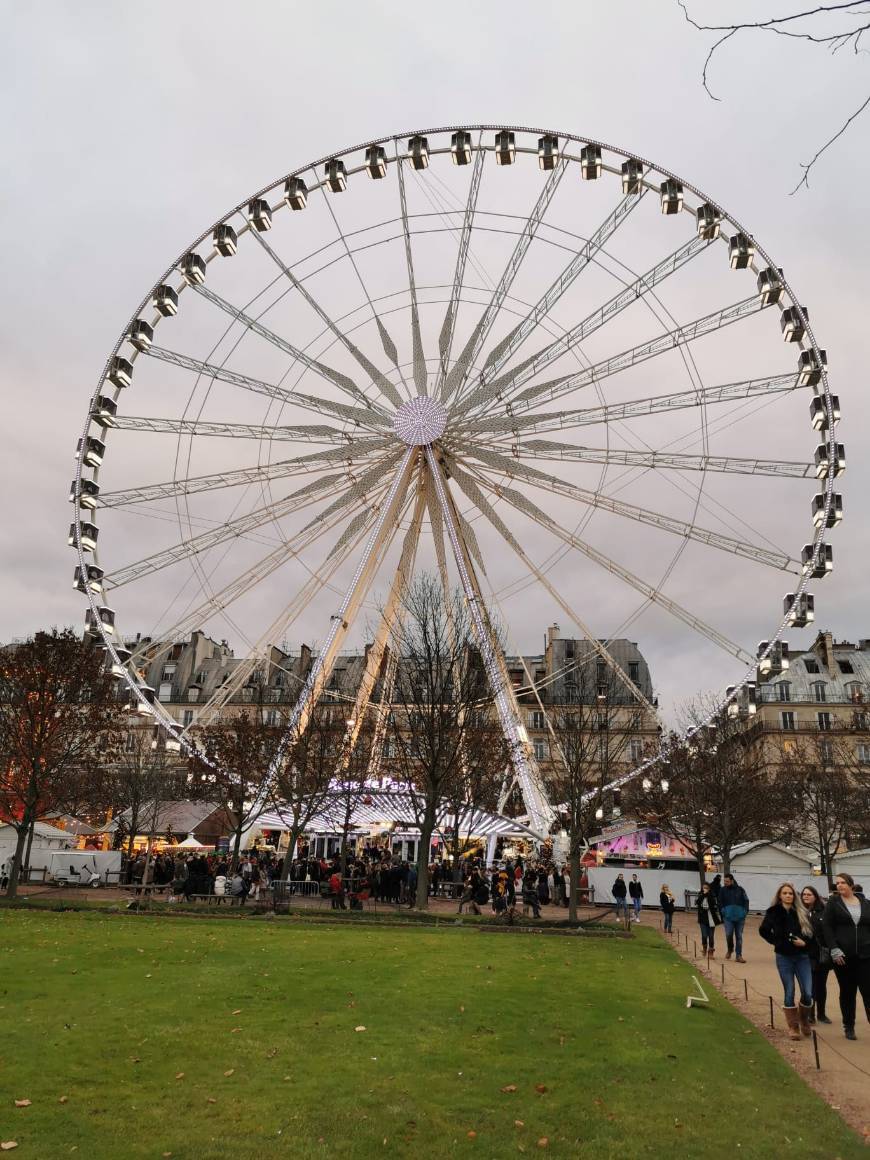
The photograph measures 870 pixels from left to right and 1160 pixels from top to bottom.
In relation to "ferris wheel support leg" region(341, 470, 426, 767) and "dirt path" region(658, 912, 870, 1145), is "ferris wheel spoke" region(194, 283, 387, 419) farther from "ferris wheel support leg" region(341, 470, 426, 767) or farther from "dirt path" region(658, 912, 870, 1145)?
"dirt path" region(658, 912, 870, 1145)

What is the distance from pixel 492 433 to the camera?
27875 millimetres

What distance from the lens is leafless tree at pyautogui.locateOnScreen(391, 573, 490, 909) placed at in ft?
80.0

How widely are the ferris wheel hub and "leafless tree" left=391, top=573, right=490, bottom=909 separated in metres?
4.69

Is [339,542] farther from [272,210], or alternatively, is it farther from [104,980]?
[104,980]

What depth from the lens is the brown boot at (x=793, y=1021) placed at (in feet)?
32.9

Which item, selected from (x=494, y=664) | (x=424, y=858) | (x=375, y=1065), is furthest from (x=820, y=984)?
(x=494, y=664)

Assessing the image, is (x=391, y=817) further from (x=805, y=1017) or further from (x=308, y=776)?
(x=805, y=1017)

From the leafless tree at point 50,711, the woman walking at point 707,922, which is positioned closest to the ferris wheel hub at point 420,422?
the leafless tree at point 50,711

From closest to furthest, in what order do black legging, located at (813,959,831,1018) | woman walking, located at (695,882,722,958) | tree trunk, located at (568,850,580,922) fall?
black legging, located at (813,959,831,1018)
woman walking, located at (695,882,722,958)
tree trunk, located at (568,850,580,922)

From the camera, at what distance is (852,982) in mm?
9500

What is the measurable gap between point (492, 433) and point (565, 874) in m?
17.1

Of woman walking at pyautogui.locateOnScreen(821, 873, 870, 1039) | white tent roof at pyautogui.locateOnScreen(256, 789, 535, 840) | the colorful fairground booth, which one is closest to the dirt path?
woman walking at pyautogui.locateOnScreen(821, 873, 870, 1039)

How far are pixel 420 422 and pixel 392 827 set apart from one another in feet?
58.5

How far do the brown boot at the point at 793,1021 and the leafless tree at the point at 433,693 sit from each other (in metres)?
14.2
